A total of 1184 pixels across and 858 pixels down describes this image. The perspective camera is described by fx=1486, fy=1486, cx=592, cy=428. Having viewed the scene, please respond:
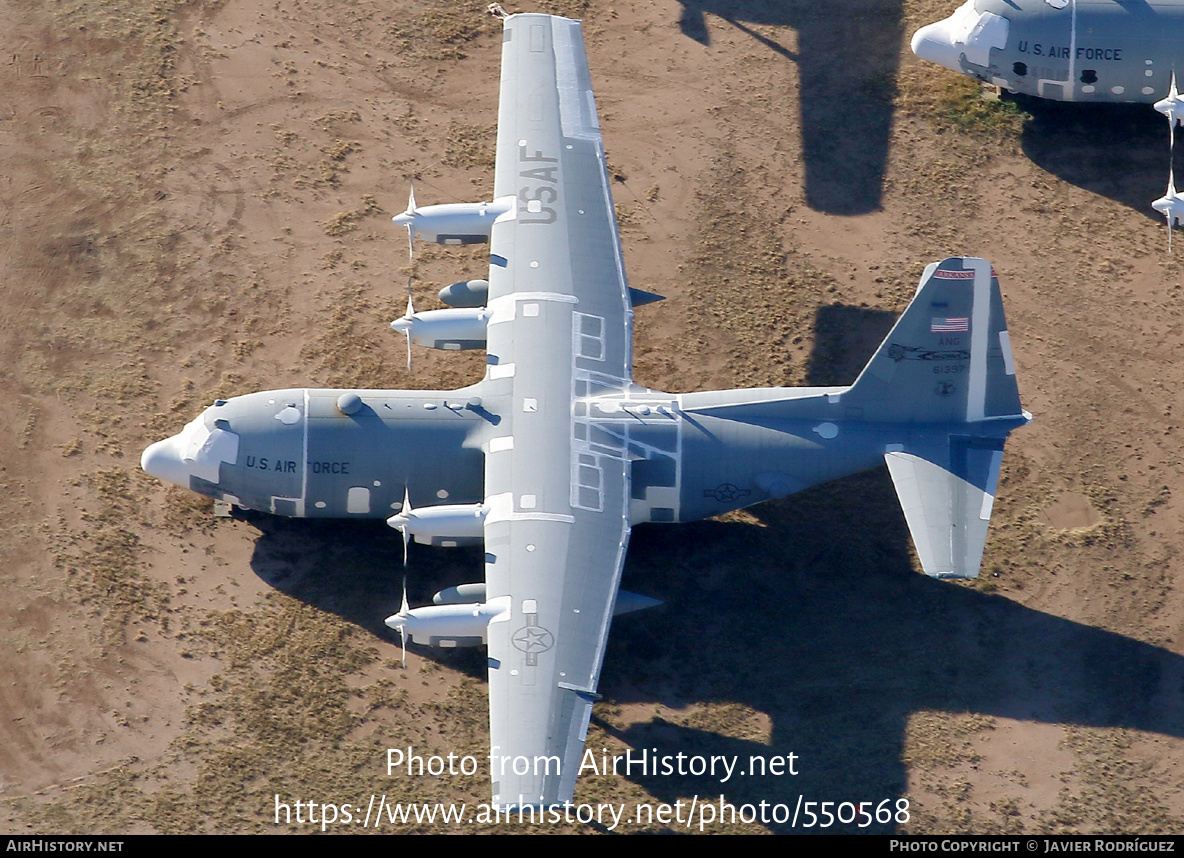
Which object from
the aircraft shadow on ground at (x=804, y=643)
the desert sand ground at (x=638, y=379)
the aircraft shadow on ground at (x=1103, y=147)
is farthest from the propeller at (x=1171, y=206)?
the aircraft shadow on ground at (x=804, y=643)

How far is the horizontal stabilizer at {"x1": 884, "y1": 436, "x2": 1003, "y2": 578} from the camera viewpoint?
3931 centimetres

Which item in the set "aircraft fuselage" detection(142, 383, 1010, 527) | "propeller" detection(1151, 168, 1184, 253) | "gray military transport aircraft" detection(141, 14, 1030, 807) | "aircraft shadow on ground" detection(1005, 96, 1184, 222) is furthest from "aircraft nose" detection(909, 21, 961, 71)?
"aircraft fuselage" detection(142, 383, 1010, 527)

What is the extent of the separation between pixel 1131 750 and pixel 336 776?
21698 millimetres

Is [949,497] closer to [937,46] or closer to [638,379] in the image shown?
[638,379]

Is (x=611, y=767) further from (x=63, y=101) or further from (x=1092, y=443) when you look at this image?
(x=63, y=101)

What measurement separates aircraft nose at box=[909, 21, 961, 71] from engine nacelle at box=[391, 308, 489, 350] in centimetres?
2080

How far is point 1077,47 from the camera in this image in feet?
171

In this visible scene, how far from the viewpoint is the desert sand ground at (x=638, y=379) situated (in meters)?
40.6

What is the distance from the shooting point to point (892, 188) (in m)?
52.1

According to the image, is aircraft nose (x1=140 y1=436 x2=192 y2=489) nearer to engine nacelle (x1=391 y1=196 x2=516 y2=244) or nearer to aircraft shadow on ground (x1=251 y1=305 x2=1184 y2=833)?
aircraft shadow on ground (x1=251 y1=305 x2=1184 y2=833)

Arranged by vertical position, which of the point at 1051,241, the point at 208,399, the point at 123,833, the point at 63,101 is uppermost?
the point at 63,101

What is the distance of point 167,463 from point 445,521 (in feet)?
28.6

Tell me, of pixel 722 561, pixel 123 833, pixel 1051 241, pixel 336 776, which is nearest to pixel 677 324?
pixel 722 561
